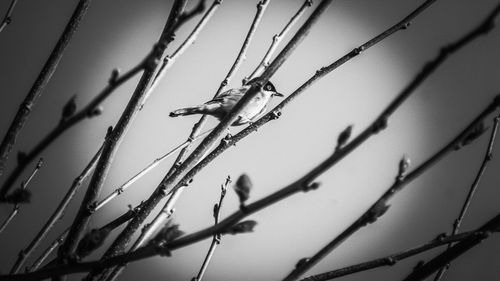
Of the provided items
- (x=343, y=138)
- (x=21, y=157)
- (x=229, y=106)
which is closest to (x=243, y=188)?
(x=343, y=138)

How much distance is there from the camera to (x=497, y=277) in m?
4.05

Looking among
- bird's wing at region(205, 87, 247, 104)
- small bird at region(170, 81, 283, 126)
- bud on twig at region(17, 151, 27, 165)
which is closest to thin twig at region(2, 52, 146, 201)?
bud on twig at region(17, 151, 27, 165)

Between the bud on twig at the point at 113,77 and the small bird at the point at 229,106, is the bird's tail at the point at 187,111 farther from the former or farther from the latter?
the bud on twig at the point at 113,77

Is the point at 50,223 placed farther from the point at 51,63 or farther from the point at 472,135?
the point at 472,135

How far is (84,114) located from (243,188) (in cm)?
24

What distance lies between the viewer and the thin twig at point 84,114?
17.5 inches

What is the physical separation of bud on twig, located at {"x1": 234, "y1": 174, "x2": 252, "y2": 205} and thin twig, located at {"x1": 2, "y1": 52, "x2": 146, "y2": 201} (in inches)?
8.6

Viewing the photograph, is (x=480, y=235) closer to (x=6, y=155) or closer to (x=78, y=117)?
(x=78, y=117)

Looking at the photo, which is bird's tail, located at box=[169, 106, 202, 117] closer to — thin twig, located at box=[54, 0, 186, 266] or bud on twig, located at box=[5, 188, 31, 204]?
thin twig, located at box=[54, 0, 186, 266]

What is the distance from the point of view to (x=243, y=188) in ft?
1.73

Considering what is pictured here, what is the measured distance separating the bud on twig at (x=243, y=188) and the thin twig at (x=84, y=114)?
22cm

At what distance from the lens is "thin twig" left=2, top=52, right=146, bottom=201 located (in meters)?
0.45

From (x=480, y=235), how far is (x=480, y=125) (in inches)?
7.9

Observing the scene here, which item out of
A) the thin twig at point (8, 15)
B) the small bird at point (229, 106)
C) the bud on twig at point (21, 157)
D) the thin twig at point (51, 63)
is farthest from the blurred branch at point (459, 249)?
the small bird at point (229, 106)
